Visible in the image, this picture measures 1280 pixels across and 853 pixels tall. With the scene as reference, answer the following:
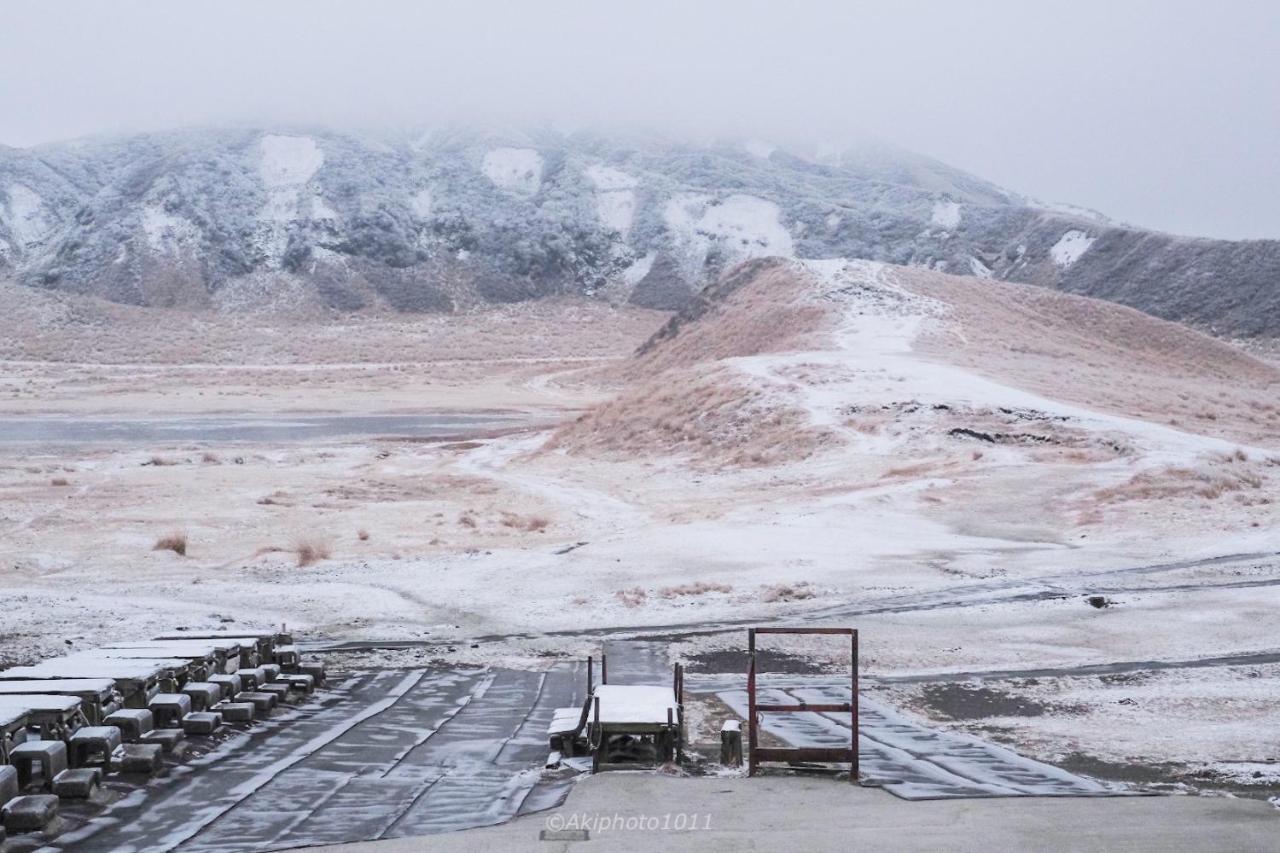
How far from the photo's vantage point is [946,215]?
445 ft

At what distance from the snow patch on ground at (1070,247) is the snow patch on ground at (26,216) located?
98212mm

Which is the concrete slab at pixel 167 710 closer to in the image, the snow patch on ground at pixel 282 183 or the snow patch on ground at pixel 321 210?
the snow patch on ground at pixel 282 183

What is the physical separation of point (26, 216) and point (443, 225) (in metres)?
42.9

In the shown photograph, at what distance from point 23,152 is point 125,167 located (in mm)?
13703

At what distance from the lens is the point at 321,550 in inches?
1026

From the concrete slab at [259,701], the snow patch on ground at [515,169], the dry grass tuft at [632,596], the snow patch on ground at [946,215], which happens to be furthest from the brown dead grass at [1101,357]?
the snow patch on ground at [515,169]

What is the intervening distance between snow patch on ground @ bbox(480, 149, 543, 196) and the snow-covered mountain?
278 mm

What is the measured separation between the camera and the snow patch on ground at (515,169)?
14788cm

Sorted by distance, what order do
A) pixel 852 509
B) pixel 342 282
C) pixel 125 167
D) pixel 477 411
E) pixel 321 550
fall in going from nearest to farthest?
pixel 321 550
pixel 852 509
pixel 477 411
pixel 342 282
pixel 125 167

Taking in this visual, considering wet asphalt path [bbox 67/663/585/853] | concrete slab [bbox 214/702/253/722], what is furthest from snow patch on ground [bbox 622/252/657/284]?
concrete slab [bbox 214/702/253/722]

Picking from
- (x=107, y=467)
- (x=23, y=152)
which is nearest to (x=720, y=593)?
(x=107, y=467)

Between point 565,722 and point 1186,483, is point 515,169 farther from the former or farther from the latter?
Answer: point 565,722

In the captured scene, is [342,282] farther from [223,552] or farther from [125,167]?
[223,552]

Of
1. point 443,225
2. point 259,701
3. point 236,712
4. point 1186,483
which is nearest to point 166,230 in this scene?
point 443,225
